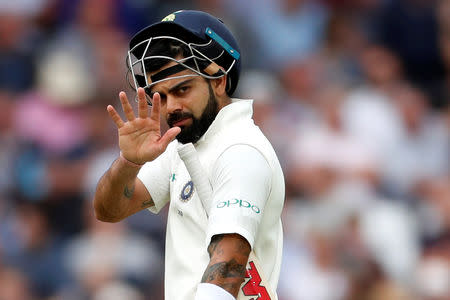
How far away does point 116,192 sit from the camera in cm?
397

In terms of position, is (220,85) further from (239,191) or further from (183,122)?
(239,191)

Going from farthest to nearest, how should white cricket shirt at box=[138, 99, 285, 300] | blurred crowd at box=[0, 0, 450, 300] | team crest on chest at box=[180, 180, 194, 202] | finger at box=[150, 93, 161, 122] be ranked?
blurred crowd at box=[0, 0, 450, 300] < team crest on chest at box=[180, 180, 194, 202] < finger at box=[150, 93, 161, 122] < white cricket shirt at box=[138, 99, 285, 300]

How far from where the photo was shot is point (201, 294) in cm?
320

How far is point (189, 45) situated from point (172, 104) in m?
0.24

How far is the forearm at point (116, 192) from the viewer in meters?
3.83

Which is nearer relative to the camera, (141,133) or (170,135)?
(170,135)

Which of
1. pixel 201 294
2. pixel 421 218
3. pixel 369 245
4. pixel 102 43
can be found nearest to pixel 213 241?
pixel 201 294

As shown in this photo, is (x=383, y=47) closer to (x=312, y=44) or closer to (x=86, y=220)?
(x=312, y=44)

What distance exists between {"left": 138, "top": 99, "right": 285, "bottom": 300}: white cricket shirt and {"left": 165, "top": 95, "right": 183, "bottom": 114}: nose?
154 millimetres

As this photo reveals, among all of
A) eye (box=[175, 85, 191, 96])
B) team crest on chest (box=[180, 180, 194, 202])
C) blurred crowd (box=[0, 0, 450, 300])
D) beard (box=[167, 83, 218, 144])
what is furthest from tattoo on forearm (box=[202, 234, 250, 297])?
blurred crowd (box=[0, 0, 450, 300])

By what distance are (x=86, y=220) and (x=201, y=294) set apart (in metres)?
4.98

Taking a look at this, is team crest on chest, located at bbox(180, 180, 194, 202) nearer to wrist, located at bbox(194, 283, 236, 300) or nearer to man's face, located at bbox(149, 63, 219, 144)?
man's face, located at bbox(149, 63, 219, 144)

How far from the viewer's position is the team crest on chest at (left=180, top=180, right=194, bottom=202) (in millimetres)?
3639

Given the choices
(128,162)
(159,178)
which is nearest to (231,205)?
(128,162)
